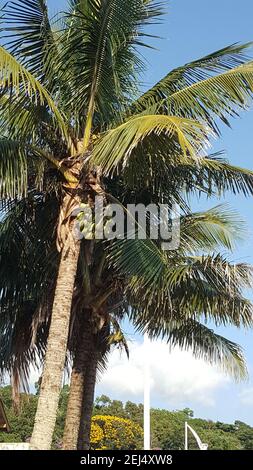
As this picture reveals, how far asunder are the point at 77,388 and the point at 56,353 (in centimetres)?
349

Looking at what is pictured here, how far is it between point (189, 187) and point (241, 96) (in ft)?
9.04

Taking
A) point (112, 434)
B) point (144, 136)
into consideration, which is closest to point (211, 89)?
point (144, 136)

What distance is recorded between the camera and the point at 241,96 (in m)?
9.81

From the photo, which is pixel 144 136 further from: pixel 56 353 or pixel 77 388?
pixel 77 388

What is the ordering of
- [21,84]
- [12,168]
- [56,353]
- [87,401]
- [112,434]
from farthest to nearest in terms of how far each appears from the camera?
[112,434], [87,401], [21,84], [12,168], [56,353]

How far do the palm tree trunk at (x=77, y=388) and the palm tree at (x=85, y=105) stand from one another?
9.00 feet

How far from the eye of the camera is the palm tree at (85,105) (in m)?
9.48

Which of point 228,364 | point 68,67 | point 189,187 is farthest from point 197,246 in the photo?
point 68,67

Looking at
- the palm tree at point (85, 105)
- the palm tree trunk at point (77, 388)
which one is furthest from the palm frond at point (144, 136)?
the palm tree trunk at point (77, 388)

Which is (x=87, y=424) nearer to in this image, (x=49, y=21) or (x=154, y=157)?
(x=154, y=157)

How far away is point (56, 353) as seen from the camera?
904cm

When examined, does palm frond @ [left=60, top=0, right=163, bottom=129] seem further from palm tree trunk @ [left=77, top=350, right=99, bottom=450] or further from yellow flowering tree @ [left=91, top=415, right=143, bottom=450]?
yellow flowering tree @ [left=91, top=415, right=143, bottom=450]

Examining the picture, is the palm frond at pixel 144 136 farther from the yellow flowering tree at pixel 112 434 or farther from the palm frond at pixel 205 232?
the yellow flowering tree at pixel 112 434
